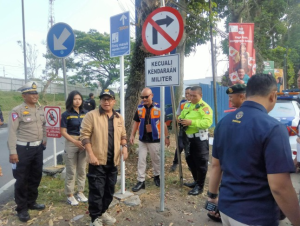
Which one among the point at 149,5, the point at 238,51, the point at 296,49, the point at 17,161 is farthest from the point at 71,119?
the point at 296,49

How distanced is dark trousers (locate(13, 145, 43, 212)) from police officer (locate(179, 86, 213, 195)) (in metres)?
2.38

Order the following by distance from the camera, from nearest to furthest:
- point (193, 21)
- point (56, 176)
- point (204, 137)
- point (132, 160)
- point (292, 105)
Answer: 1. point (204, 137)
2. point (56, 176)
3. point (132, 160)
4. point (292, 105)
5. point (193, 21)

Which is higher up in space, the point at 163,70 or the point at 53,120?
the point at 163,70

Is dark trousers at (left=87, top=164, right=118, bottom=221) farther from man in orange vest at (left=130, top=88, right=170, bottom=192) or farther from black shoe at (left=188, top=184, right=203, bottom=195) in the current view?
black shoe at (left=188, top=184, right=203, bottom=195)

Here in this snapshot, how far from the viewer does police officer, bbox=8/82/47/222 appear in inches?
145

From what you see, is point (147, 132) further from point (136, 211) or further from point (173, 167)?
point (173, 167)

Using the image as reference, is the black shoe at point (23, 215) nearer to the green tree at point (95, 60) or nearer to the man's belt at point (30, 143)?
the man's belt at point (30, 143)

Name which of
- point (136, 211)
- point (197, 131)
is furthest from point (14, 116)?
point (197, 131)

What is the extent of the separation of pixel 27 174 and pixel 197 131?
281 centimetres

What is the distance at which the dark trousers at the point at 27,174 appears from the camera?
12.3ft

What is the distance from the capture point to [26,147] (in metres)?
A: 3.79

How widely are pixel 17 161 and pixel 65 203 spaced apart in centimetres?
116

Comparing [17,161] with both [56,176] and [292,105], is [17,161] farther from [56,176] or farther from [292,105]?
[292,105]

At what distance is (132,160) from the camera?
20.4ft
